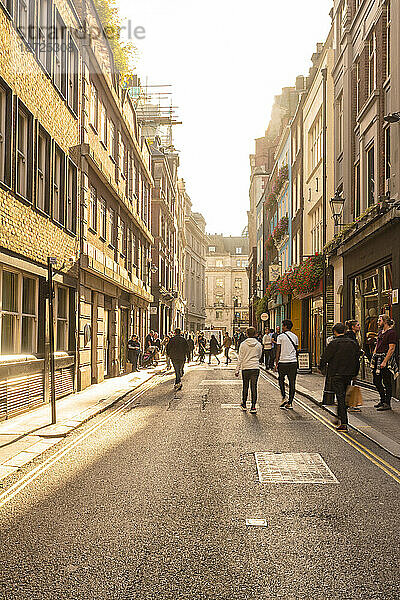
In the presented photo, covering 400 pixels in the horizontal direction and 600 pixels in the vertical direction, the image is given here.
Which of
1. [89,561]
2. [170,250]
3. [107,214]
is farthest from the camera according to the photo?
[170,250]

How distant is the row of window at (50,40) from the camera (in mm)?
14727

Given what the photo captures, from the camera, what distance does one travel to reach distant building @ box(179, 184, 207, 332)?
321 ft

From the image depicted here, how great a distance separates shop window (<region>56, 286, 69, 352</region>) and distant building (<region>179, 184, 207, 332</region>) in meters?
68.8

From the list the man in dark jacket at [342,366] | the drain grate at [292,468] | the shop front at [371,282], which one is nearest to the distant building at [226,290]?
the shop front at [371,282]

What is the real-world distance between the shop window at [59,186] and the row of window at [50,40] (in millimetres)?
1555

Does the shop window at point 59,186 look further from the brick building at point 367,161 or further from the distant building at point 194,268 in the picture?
the distant building at point 194,268

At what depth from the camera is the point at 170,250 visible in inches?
2442

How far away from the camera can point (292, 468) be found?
8.73 metres

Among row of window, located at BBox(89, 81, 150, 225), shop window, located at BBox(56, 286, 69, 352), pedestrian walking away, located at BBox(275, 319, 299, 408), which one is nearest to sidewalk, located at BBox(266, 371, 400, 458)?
pedestrian walking away, located at BBox(275, 319, 299, 408)

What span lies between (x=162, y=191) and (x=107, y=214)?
28.6 m

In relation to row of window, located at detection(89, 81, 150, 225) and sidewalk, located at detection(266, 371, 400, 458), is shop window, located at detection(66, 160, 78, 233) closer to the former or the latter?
row of window, located at detection(89, 81, 150, 225)

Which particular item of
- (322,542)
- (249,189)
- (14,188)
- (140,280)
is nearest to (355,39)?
(14,188)

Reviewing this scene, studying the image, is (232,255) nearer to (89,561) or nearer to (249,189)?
(249,189)

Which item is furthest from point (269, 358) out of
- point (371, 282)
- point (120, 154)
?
point (371, 282)
